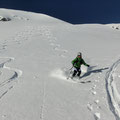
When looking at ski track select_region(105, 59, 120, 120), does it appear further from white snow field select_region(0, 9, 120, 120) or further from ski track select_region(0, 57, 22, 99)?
ski track select_region(0, 57, 22, 99)

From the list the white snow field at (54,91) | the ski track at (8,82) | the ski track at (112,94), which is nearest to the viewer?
the white snow field at (54,91)

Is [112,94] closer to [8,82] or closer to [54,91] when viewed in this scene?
[54,91]

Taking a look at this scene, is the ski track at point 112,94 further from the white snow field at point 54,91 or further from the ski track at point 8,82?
the ski track at point 8,82

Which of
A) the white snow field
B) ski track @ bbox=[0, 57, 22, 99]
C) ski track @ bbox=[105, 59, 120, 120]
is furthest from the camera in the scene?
ski track @ bbox=[0, 57, 22, 99]

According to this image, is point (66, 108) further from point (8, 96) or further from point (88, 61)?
point (88, 61)

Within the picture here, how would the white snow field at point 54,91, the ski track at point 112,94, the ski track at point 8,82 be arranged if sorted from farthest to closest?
the ski track at point 8,82, the ski track at point 112,94, the white snow field at point 54,91

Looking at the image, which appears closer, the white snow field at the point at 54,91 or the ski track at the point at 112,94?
the white snow field at the point at 54,91

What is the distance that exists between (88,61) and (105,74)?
3138 millimetres

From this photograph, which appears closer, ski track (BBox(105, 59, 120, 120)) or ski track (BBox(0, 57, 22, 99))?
ski track (BBox(105, 59, 120, 120))

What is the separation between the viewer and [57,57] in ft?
43.4

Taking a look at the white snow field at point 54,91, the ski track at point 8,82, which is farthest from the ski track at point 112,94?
the ski track at point 8,82

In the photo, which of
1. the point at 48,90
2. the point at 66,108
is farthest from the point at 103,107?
the point at 48,90

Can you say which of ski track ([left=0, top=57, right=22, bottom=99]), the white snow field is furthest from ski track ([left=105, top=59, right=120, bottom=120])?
ski track ([left=0, top=57, right=22, bottom=99])

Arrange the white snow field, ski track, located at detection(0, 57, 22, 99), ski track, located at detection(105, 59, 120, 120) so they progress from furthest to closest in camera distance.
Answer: ski track, located at detection(0, 57, 22, 99) → ski track, located at detection(105, 59, 120, 120) → the white snow field
